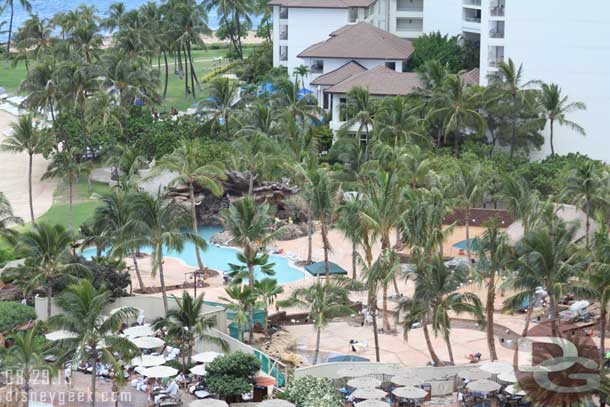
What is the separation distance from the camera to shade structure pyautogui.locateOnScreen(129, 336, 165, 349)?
49.8 metres

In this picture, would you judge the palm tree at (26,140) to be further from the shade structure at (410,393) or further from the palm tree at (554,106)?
the shade structure at (410,393)

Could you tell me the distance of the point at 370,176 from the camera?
217ft

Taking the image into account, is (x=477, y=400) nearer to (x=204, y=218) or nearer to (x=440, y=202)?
(x=440, y=202)

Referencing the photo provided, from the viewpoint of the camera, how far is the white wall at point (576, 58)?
81062 millimetres

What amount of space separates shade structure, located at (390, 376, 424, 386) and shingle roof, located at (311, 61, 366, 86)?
44454 millimetres

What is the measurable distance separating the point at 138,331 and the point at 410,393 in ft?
41.0

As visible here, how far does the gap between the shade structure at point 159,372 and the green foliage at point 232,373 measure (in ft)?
4.37

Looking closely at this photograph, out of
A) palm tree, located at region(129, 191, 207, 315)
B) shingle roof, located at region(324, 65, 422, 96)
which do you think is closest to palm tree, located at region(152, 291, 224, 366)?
palm tree, located at region(129, 191, 207, 315)

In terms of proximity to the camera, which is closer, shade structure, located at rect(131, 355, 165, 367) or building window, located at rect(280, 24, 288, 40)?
shade structure, located at rect(131, 355, 165, 367)

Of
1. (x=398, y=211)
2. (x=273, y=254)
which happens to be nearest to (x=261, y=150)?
(x=273, y=254)

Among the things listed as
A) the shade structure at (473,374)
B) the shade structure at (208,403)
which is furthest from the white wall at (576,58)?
the shade structure at (208,403)

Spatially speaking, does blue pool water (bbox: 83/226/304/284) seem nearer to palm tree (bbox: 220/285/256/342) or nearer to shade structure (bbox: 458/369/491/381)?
palm tree (bbox: 220/285/256/342)

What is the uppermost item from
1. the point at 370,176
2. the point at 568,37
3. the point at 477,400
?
the point at 568,37

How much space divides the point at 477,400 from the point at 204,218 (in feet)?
103
